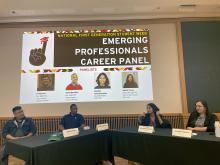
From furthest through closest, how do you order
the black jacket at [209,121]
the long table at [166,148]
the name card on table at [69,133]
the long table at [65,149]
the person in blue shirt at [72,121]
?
the person in blue shirt at [72,121] → the black jacket at [209,121] → the name card on table at [69,133] → the long table at [65,149] → the long table at [166,148]

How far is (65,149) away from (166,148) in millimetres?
1124

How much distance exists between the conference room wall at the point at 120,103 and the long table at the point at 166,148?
1.80 meters

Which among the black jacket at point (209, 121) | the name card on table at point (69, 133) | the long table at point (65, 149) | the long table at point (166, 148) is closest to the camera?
the long table at point (166, 148)

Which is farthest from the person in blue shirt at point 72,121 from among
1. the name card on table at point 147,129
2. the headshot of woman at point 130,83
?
the name card on table at point 147,129

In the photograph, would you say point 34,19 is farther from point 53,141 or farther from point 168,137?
point 168,137

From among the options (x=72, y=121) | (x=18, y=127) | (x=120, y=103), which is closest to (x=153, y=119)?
(x=120, y=103)

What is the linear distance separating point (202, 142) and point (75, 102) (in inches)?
124

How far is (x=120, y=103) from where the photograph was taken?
15.9 feet

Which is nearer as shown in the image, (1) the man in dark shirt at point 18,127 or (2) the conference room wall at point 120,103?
(1) the man in dark shirt at point 18,127

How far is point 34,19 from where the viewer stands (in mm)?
5027

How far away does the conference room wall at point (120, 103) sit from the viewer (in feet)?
15.9

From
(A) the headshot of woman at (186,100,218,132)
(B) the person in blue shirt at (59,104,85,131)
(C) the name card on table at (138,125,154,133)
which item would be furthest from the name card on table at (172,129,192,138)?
(B) the person in blue shirt at (59,104,85,131)

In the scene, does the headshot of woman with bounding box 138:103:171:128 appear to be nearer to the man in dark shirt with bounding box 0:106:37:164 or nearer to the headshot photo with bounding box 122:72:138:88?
the headshot photo with bounding box 122:72:138:88

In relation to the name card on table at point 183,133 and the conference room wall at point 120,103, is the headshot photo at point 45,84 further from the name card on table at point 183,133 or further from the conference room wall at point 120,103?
the name card on table at point 183,133
